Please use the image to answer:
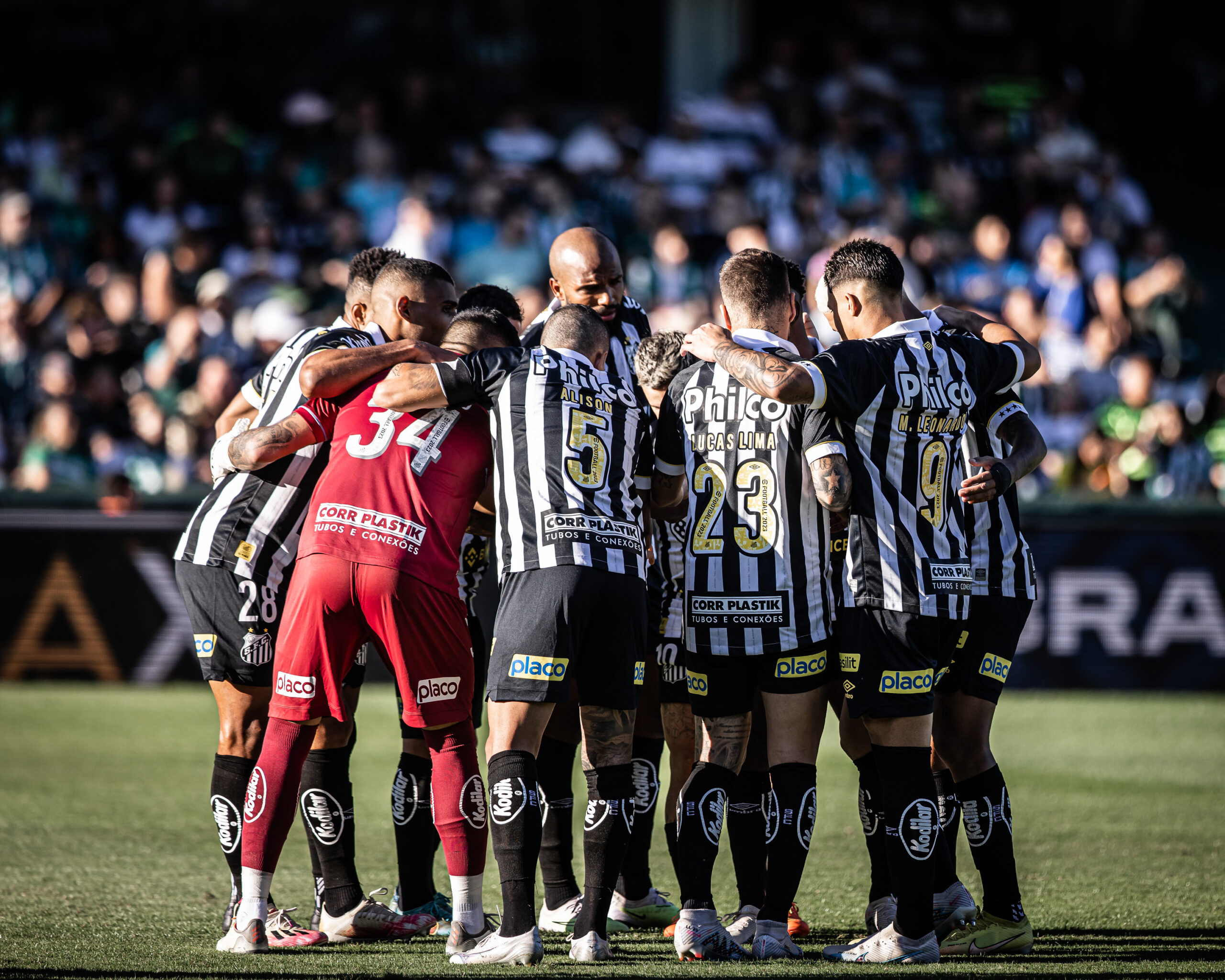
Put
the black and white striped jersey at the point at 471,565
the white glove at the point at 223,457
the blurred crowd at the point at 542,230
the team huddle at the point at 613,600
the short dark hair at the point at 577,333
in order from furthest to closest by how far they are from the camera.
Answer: the blurred crowd at the point at 542,230 < the black and white striped jersey at the point at 471,565 < the white glove at the point at 223,457 < the short dark hair at the point at 577,333 < the team huddle at the point at 613,600

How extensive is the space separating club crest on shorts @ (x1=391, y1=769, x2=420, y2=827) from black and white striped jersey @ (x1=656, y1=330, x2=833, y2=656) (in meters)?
1.20

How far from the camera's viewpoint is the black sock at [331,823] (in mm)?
5152

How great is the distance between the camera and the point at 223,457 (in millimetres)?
5312

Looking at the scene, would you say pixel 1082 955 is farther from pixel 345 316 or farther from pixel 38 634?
pixel 38 634

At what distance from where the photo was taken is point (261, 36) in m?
18.7

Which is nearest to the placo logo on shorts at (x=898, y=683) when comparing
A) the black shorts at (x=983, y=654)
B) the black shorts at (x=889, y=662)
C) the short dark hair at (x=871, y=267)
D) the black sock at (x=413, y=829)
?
the black shorts at (x=889, y=662)

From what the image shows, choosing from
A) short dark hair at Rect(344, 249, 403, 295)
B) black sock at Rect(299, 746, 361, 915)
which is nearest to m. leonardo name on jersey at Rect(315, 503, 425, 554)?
black sock at Rect(299, 746, 361, 915)

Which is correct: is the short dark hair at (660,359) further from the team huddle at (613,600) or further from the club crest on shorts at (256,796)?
the club crest on shorts at (256,796)

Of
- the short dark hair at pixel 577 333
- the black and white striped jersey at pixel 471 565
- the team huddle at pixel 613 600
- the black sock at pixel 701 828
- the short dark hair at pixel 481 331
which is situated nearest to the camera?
the team huddle at pixel 613 600

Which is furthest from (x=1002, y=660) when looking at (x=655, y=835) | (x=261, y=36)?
(x=261, y=36)

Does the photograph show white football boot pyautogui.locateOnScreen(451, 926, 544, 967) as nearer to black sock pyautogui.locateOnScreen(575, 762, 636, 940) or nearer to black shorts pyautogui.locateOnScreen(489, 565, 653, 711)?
black sock pyautogui.locateOnScreen(575, 762, 636, 940)

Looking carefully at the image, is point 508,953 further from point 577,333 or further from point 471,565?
point 577,333

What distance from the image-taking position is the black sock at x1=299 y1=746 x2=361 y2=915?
5.15 meters

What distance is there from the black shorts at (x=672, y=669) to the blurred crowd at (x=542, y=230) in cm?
704
